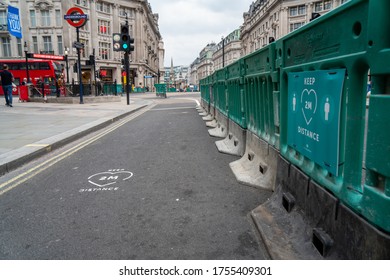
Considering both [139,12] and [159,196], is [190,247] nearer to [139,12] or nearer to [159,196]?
[159,196]

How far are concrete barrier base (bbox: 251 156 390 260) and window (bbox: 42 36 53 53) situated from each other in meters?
62.8

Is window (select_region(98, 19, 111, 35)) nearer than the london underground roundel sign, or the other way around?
the london underground roundel sign

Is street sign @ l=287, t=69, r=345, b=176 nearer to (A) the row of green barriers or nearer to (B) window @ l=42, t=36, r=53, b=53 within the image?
(A) the row of green barriers

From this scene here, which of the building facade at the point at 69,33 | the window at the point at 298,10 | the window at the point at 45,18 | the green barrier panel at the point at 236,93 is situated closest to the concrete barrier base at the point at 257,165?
the green barrier panel at the point at 236,93

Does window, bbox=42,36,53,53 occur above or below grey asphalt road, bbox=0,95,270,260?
above

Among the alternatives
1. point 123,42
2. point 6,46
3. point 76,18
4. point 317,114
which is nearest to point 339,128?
point 317,114

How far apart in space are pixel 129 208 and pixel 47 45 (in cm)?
6260

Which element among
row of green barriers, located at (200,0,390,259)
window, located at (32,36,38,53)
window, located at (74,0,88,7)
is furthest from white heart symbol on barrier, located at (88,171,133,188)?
window, located at (74,0,88,7)

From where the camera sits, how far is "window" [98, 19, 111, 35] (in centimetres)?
6338

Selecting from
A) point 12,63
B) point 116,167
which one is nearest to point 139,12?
point 12,63

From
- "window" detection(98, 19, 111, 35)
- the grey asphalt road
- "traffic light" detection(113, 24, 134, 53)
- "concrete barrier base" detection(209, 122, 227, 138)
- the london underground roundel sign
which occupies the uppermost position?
"window" detection(98, 19, 111, 35)

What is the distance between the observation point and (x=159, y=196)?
13.4 ft

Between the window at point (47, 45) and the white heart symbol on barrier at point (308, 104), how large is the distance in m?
63.1

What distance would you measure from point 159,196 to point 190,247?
141 cm
